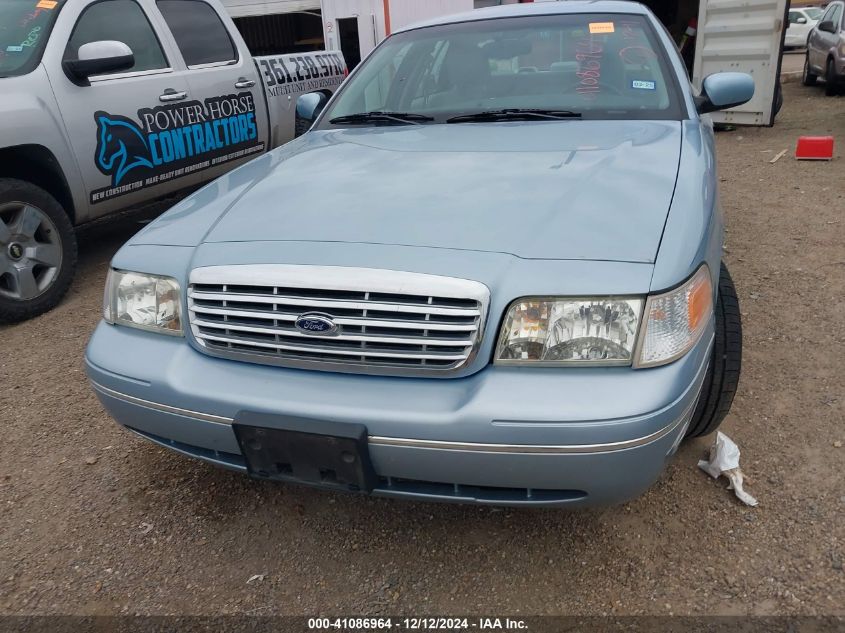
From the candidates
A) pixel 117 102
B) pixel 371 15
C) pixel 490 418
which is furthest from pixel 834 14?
pixel 490 418

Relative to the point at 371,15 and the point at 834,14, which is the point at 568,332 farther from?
the point at 834,14

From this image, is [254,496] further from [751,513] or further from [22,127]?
[22,127]

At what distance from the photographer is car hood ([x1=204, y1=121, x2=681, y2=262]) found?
178 cm

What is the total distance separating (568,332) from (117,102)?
12.0 ft

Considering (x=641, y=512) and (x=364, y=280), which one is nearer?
(x=364, y=280)

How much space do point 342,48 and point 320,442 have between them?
934 centimetres

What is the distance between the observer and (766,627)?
1.78 m

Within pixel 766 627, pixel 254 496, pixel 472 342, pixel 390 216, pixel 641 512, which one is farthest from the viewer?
pixel 254 496

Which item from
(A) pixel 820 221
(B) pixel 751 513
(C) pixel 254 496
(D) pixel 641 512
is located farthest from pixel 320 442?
(A) pixel 820 221

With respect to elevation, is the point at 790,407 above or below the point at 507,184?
below

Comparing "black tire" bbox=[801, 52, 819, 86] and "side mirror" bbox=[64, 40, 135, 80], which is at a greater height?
"side mirror" bbox=[64, 40, 135, 80]

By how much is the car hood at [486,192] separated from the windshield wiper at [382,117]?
249mm

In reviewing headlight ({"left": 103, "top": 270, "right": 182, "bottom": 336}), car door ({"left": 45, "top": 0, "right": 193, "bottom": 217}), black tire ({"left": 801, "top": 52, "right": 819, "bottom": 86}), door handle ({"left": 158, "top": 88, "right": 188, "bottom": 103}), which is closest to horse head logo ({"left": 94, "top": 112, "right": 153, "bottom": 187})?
car door ({"left": 45, "top": 0, "right": 193, "bottom": 217})

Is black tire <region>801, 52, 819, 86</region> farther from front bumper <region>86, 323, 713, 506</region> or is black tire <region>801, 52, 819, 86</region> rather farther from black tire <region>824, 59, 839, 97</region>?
front bumper <region>86, 323, 713, 506</region>
